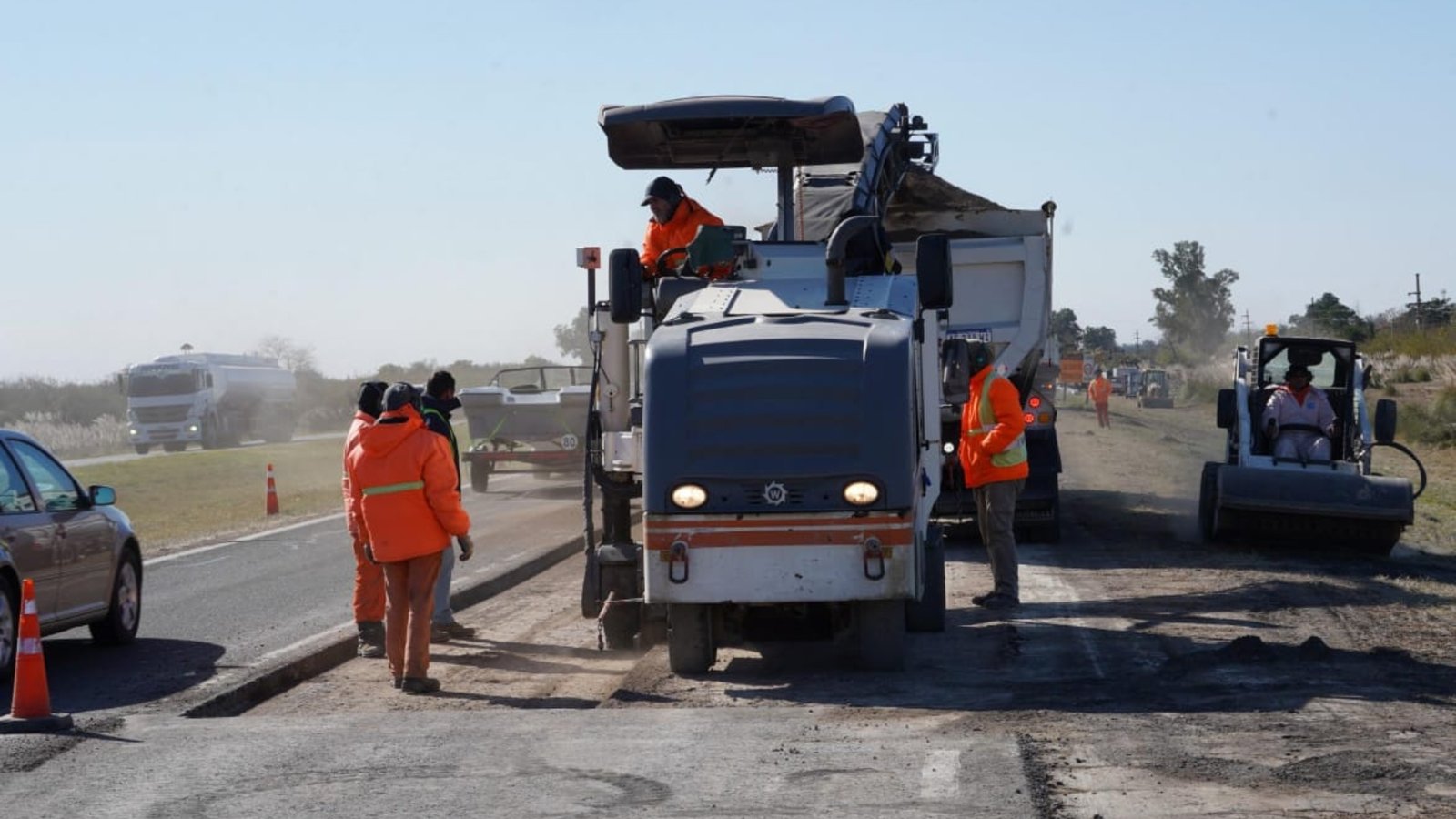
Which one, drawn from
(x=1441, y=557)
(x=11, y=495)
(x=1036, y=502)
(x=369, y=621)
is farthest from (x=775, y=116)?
(x=1441, y=557)

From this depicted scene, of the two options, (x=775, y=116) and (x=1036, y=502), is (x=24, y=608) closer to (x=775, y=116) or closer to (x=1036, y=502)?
→ (x=775, y=116)

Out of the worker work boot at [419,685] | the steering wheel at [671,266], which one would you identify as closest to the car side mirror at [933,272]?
the steering wheel at [671,266]

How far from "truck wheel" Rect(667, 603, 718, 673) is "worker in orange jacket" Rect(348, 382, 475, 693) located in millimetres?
1342

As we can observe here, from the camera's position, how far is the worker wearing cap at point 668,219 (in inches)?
471

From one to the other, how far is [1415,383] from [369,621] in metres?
44.6

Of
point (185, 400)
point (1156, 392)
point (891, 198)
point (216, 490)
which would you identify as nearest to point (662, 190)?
point (891, 198)

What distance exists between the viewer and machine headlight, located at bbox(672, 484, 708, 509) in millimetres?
9844

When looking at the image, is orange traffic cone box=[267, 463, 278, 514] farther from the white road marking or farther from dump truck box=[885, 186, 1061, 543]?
the white road marking

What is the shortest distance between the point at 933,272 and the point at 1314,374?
8.92m

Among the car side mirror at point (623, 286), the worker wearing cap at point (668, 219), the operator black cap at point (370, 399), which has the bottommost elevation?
the operator black cap at point (370, 399)

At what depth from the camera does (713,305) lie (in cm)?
1078

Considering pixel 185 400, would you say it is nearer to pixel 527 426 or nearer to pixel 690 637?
pixel 527 426

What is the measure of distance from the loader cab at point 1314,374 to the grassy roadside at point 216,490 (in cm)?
1127

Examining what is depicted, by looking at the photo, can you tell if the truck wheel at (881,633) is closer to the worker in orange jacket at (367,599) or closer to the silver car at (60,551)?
the worker in orange jacket at (367,599)
